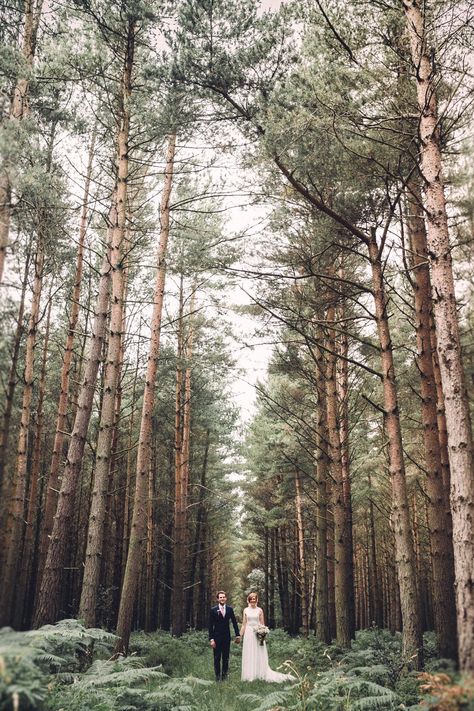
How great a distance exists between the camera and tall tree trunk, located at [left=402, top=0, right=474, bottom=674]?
391cm

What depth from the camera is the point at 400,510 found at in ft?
21.0

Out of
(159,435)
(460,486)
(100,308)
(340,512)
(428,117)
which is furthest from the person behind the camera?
(159,435)

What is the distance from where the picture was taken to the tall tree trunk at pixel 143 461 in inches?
302

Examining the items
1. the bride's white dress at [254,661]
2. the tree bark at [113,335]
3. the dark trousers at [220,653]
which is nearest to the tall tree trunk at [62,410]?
the tree bark at [113,335]

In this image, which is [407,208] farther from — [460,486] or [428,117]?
[460,486]

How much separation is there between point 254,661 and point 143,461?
3.96 m

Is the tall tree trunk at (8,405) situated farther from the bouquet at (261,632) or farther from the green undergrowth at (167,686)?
the bouquet at (261,632)

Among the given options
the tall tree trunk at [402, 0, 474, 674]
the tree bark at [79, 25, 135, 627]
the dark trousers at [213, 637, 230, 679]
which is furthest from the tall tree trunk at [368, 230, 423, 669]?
the tree bark at [79, 25, 135, 627]

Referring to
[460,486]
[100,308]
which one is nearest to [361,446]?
[100,308]

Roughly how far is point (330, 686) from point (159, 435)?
16064 mm

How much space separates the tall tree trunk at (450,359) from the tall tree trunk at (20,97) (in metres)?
4.72

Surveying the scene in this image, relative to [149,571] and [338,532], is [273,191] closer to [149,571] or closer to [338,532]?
[338,532]

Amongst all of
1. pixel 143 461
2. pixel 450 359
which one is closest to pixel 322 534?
pixel 143 461

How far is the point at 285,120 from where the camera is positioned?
19.8ft
